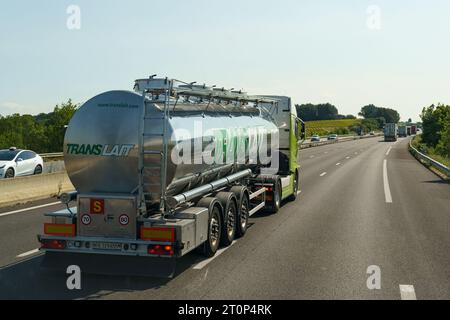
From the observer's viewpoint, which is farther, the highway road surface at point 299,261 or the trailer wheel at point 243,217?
the trailer wheel at point 243,217

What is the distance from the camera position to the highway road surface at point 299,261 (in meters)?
7.88

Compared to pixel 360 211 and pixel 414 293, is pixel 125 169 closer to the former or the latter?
pixel 414 293

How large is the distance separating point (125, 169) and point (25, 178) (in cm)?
1038

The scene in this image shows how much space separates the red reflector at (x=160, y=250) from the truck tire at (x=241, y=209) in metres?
3.57

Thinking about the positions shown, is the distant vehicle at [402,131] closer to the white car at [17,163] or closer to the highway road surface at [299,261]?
the white car at [17,163]

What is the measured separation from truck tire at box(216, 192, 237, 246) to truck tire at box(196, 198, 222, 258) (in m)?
0.17

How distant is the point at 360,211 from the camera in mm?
16016

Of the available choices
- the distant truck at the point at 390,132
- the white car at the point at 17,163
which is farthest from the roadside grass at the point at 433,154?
the distant truck at the point at 390,132

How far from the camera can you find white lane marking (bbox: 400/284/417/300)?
7652mm

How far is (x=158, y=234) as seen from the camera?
27.7 feet

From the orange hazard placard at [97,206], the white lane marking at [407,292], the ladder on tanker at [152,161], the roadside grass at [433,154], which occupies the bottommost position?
the white lane marking at [407,292]

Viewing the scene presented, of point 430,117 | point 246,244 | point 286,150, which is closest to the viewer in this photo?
point 246,244
